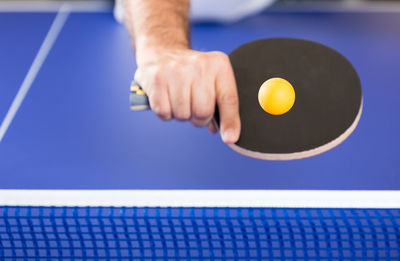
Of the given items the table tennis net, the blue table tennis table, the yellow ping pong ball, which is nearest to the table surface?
the blue table tennis table

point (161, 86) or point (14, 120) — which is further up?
point (161, 86)

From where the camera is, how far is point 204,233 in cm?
93

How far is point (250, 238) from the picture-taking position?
97 cm

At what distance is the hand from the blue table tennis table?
21 cm

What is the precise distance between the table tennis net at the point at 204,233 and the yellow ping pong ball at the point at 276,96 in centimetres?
22

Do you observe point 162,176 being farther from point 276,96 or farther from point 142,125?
point 276,96

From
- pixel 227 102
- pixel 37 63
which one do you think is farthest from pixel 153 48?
pixel 37 63

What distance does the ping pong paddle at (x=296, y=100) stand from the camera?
91 centimetres

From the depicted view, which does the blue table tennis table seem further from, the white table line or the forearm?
the forearm

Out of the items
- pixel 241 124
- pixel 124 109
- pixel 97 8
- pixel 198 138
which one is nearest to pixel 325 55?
pixel 241 124

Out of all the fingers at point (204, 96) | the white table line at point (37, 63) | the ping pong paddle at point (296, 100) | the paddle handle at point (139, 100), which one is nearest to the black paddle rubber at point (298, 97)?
the ping pong paddle at point (296, 100)

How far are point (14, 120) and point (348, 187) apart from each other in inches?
36.8

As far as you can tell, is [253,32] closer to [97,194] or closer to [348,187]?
[348,187]

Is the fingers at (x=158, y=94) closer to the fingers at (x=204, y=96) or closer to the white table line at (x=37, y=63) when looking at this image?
the fingers at (x=204, y=96)
